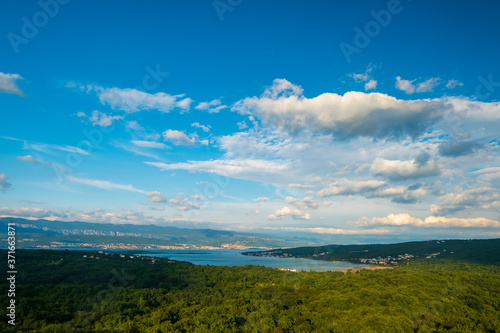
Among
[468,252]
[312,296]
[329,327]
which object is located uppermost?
[329,327]

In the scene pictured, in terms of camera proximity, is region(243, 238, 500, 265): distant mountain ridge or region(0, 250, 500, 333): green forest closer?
region(0, 250, 500, 333): green forest

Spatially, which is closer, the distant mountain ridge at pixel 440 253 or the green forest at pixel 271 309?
the green forest at pixel 271 309

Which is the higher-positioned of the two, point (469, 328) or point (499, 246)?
point (469, 328)

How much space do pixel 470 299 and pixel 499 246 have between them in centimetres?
13680

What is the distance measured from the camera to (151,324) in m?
32.1

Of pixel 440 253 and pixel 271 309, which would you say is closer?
pixel 271 309

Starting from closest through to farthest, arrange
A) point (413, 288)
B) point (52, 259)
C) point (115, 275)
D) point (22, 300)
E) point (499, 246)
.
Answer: point (22, 300), point (413, 288), point (115, 275), point (52, 259), point (499, 246)

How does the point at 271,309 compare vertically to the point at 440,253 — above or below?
above

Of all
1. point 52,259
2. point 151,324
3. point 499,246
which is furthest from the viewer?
point 499,246

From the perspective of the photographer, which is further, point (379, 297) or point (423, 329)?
point (379, 297)

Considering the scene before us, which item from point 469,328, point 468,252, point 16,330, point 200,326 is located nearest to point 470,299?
point 469,328

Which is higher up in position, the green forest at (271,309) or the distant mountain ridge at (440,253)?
the green forest at (271,309)

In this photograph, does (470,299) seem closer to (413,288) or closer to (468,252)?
(413,288)

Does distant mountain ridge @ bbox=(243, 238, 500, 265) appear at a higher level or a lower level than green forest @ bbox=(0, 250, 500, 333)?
lower
